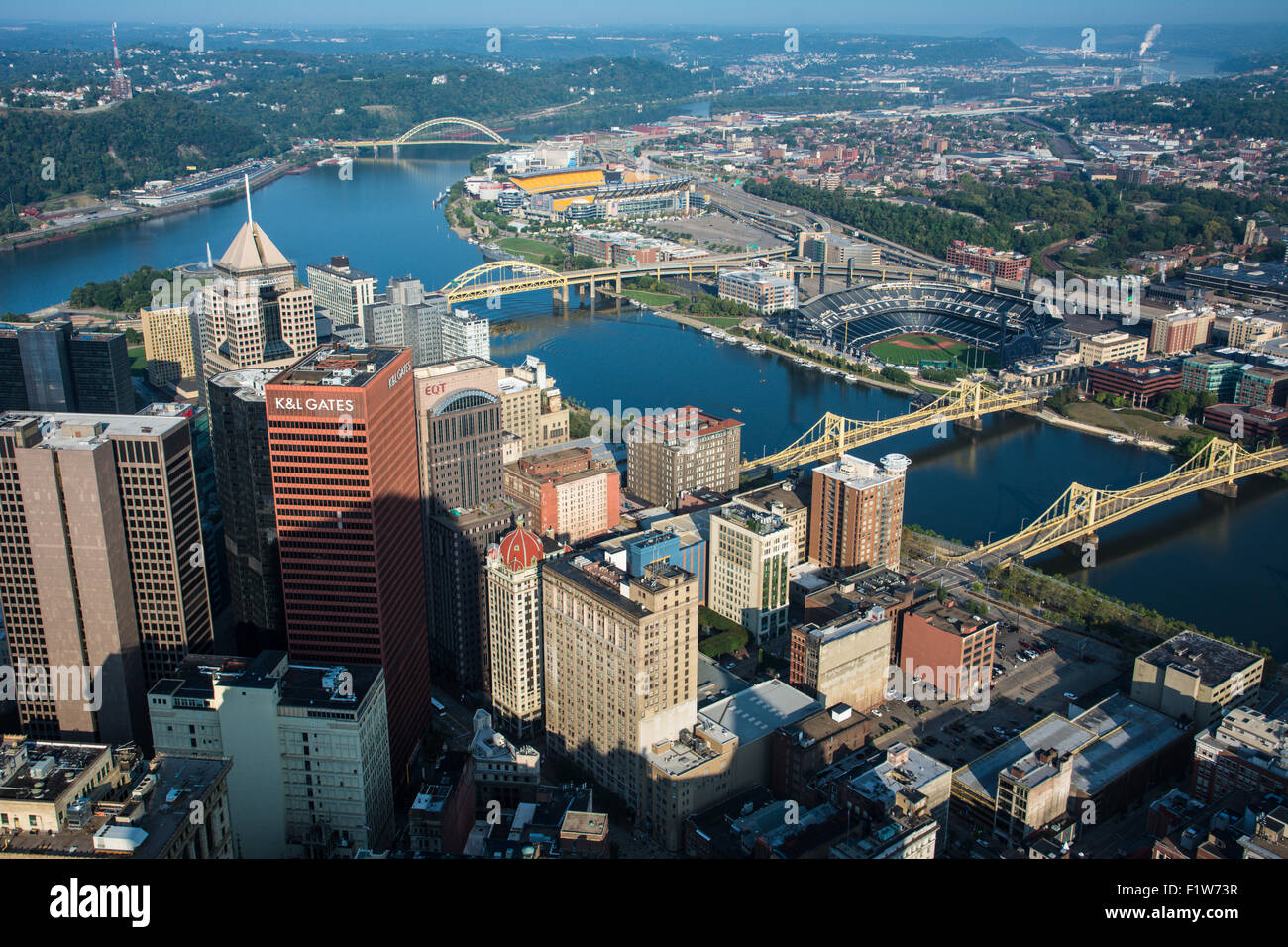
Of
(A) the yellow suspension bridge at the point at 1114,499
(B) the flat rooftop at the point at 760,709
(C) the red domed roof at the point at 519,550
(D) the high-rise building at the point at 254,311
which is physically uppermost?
(D) the high-rise building at the point at 254,311

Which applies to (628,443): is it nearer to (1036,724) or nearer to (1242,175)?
(1036,724)

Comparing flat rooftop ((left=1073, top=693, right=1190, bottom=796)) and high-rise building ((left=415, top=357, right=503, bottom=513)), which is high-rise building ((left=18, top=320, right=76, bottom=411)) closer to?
high-rise building ((left=415, top=357, right=503, bottom=513))

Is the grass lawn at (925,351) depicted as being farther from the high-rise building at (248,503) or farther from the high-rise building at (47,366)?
the high-rise building at (248,503)

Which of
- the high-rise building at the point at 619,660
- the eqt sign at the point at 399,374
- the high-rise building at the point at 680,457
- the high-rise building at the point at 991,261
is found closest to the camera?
the high-rise building at the point at 619,660

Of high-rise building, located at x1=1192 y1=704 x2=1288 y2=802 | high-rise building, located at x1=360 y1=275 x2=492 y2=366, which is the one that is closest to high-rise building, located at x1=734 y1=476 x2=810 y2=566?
high-rise building, located at x1=1192 y1=704 x2=1288 y2=802

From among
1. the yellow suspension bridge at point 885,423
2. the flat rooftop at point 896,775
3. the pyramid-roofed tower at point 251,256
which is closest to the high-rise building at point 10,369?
the pyramid-roofed tower at point 251,256
